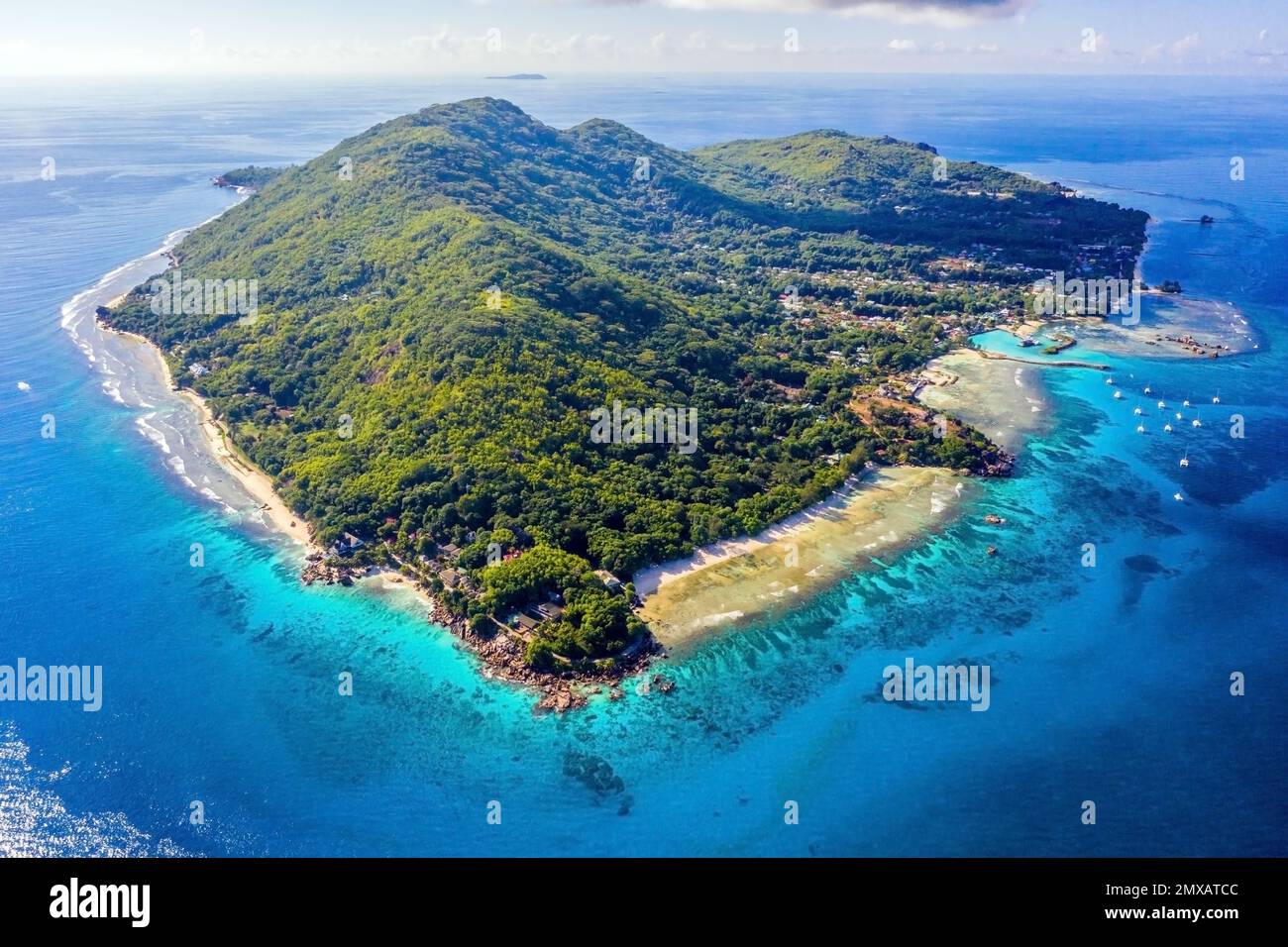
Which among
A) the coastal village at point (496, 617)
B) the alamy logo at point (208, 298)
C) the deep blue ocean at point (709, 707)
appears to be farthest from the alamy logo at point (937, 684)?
the alamy logo at point (208, 298)

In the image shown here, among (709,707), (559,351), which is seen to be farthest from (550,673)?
(559,351)

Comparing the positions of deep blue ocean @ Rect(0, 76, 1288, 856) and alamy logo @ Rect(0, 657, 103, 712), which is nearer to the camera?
deep blue ocean @ Rect(0, 76, 1288, 856)

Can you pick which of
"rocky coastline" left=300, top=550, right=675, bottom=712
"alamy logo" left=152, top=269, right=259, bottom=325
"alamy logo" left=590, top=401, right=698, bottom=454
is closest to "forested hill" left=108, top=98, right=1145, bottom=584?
"alamy logo" left=590, top=401, right=698, bottom=454

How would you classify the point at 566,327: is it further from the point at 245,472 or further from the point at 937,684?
the point at 937,684

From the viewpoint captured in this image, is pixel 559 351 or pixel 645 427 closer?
pixel 645 427

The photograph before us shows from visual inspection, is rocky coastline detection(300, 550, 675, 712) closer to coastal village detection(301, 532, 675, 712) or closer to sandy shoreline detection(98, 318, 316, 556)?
coastal village detection(301, 532, 675, 712)

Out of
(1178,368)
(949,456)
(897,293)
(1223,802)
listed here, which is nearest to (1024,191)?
(897,293)
